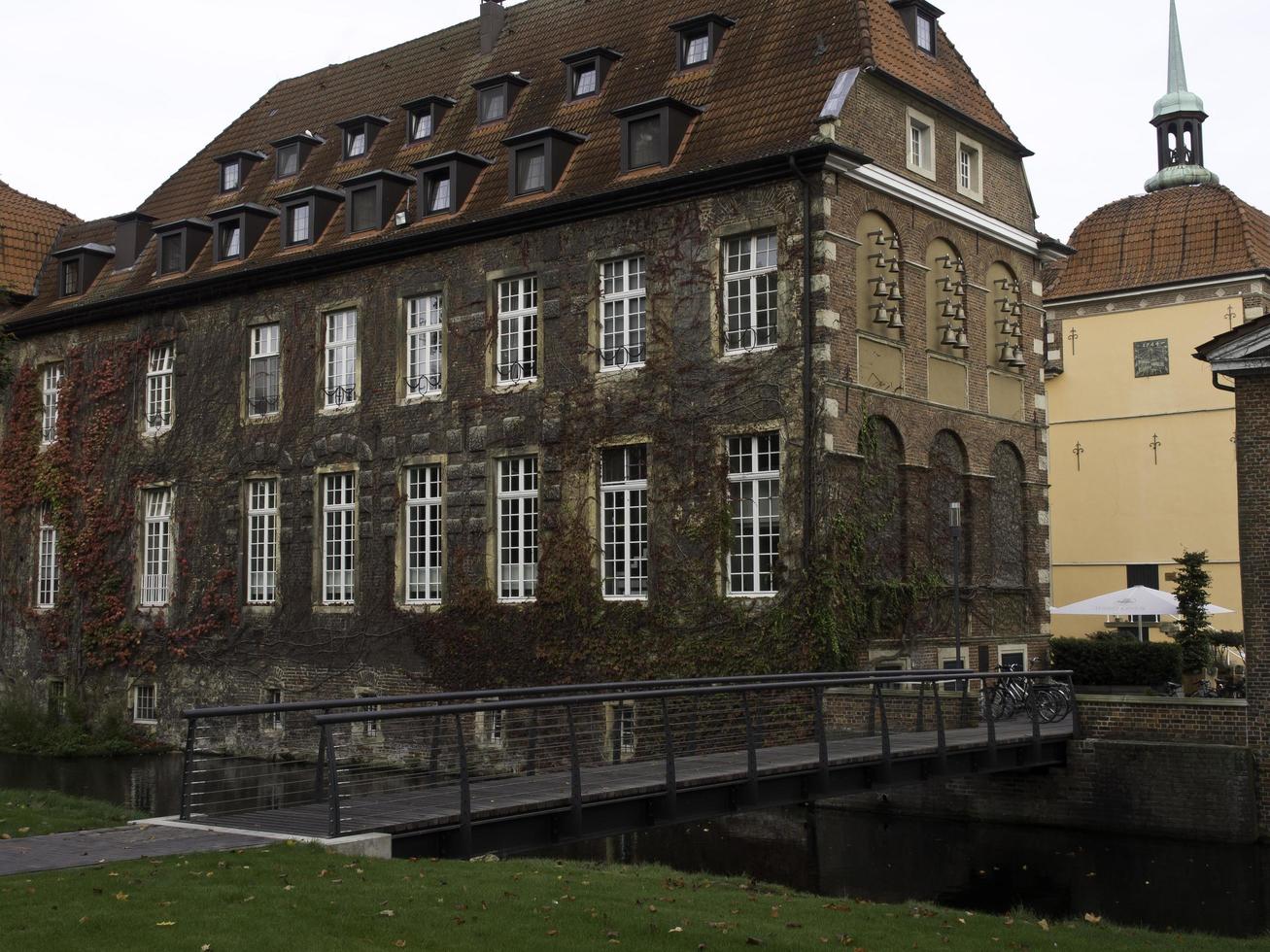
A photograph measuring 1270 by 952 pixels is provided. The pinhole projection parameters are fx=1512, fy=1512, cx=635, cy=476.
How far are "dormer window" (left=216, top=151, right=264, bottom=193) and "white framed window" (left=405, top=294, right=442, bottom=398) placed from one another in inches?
292

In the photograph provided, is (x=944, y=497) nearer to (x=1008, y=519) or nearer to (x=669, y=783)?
(x=1008, y=519)

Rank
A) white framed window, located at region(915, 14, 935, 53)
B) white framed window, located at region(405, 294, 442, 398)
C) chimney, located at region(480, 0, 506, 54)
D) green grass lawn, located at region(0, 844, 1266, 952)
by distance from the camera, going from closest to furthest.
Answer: green grass lawn, located at region(0, 844, 1266, 952) < white framed window, located at region(915, 14, 935, 53) < white framed window, located at region(405, 294, 442, 398) < chimney, located at region(480, 0, 506, 54)

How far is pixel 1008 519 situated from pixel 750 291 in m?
6.56

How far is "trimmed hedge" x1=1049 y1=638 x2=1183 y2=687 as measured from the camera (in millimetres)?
24016

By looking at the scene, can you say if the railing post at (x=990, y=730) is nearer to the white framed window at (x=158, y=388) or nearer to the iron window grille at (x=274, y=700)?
the iron window grille at (x=274, y=700)

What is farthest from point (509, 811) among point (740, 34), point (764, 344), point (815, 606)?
point (740, 34)

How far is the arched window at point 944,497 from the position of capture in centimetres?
2283

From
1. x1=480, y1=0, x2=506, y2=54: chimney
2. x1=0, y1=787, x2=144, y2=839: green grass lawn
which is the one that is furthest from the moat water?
x1=480, y1=0, x2=506, y2=54: chimney

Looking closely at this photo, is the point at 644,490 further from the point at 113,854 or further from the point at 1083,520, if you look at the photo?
the point at 1083,520

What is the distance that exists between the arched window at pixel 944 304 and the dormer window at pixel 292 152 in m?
13.1

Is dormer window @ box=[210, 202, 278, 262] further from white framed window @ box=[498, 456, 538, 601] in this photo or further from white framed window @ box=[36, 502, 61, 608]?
white framed window @ box=[498, 456, 538, 601]

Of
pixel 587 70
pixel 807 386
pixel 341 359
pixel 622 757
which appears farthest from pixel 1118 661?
pixel 341 359

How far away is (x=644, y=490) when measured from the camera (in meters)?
22.5

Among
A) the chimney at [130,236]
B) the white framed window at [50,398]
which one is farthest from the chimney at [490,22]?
the white framed window at [50,398]
